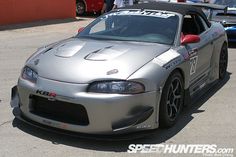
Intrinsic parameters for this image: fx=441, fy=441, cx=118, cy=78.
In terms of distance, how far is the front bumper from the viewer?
14.4ft

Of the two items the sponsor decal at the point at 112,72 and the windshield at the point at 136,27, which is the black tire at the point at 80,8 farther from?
the sponsor decal at the point at 112,72

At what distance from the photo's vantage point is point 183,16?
6012 millimetres

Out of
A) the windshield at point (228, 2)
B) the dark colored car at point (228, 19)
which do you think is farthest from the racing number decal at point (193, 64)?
the windshield at point (228, 2)

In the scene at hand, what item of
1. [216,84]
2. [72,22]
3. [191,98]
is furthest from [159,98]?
[72,22]

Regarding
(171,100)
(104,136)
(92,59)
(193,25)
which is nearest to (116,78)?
(92,59)

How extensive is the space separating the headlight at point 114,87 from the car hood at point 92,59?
0.20 ft

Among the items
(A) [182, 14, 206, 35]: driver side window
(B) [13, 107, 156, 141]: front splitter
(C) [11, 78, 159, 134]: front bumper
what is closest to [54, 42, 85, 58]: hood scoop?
(C) [11, 78, 159, 134]: front bumper

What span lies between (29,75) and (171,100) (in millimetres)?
1644

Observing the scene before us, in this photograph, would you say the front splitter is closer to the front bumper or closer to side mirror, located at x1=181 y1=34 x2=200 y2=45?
the front bumper

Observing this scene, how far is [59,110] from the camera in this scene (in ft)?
15.3

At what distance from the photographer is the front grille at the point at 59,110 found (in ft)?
14.9

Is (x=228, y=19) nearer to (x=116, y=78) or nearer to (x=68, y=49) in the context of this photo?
(x=68, y=49)

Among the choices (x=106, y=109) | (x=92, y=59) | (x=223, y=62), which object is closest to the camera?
(x=106, y=109)
